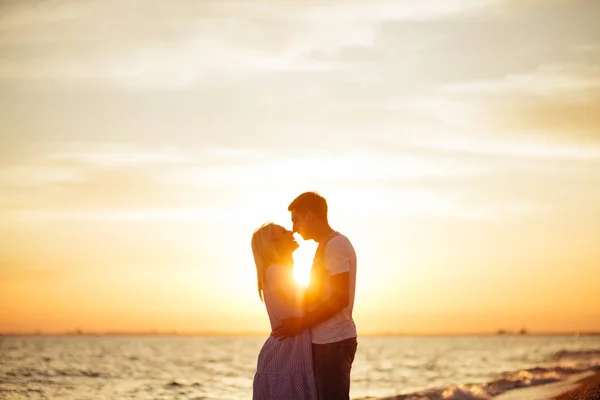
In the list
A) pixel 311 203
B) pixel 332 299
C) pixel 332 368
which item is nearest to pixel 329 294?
pixel 332 299

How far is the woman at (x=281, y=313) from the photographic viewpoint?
18.8 ft

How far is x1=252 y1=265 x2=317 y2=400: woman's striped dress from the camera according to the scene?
225 inches

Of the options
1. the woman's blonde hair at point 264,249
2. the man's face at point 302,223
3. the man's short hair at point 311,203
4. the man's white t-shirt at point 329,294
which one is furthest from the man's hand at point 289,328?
the man's short hair at point 311,203

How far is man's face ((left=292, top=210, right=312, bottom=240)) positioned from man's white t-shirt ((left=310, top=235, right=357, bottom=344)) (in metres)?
0.21

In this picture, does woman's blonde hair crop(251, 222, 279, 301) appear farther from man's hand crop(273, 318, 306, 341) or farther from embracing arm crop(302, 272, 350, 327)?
embracing arm crop(302, 272, 350, 327)

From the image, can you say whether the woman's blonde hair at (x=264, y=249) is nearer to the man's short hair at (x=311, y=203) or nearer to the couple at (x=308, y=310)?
the couple at (x=308, y=310)

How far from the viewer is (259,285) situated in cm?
587

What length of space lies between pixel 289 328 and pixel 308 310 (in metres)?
0.20

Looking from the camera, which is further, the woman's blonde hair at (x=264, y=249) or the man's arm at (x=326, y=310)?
the woman's blonde hair at (x=264, y=249)

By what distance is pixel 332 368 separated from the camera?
5668 millimetres

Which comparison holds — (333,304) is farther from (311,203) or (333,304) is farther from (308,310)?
(311,203)

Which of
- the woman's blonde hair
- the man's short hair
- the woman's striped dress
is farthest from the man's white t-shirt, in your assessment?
the woman's blonde hair

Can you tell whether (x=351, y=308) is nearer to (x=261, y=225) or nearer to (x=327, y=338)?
(x=327, y=338)

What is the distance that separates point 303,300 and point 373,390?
1982 centimetres
